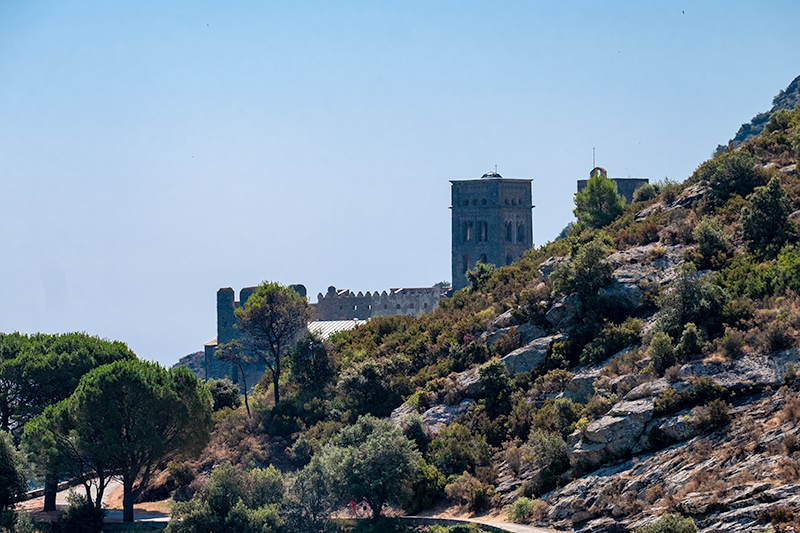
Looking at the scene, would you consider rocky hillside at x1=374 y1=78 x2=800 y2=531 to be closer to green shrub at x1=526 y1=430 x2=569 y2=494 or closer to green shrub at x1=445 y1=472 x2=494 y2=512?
green shrub at x1=526 y1=430 x2=569 y2=494

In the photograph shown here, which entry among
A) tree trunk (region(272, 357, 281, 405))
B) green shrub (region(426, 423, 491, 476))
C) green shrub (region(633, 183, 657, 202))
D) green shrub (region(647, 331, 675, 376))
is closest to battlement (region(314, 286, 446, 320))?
green shrub (region(633, 183, 657, 202))

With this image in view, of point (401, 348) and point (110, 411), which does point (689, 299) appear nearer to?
point (401, 348)

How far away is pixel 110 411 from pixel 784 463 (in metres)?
27.3

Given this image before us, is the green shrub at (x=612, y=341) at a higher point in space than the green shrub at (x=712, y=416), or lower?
higher

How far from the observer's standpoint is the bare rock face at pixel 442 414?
154 feet

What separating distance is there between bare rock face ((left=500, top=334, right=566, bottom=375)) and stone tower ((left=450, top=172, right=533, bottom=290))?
59630mm

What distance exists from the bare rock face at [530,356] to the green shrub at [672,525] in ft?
52.4

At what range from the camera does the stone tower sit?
355 ft

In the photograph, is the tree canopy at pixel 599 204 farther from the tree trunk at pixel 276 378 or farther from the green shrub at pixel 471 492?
the green shrub at pixel 471 492

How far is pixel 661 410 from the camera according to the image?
37094mm

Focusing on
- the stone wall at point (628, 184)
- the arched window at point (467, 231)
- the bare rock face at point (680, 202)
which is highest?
the stone wall at point (628, 184)

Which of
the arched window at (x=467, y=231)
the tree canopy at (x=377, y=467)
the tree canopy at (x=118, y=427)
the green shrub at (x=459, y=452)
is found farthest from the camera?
the arched window at (x=467, y=231)

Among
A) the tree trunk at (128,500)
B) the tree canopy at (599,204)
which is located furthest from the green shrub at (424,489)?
the tree canopy at (599,204)

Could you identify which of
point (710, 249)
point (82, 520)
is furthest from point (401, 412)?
point (710, 249)
